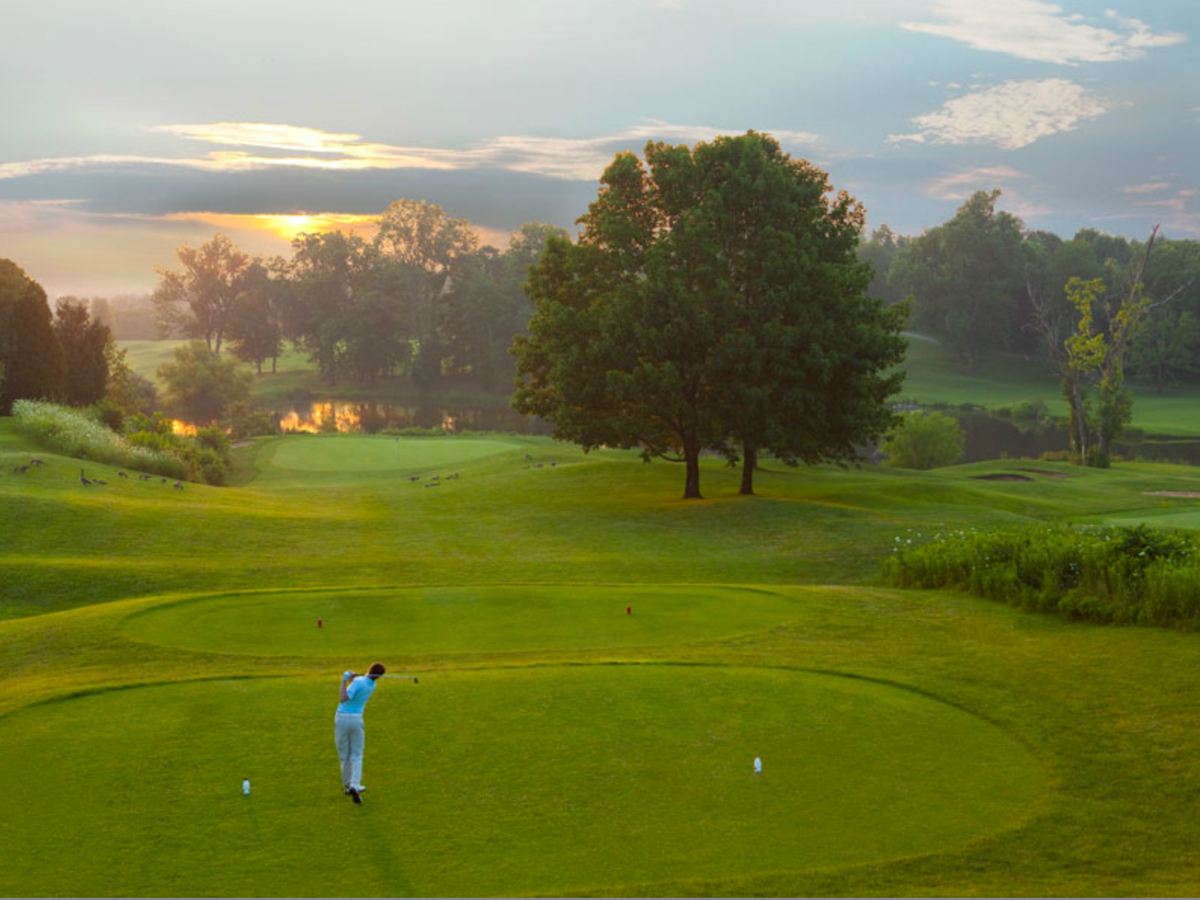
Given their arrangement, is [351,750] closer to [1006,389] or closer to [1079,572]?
[1079,572]

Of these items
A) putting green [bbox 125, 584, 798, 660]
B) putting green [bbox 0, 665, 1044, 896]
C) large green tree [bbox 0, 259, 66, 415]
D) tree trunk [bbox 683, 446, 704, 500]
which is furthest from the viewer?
large green tree [bbox 0, 259, 66, 415]

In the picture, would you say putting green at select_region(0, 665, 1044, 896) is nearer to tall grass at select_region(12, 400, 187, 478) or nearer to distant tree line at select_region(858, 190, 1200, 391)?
tall grass at select_region(12, 400, 187, 478)

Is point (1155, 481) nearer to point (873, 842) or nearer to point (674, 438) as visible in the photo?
point (674, 438)

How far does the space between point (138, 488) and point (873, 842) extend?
3098 centimetres

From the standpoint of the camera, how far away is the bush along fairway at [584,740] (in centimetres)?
836

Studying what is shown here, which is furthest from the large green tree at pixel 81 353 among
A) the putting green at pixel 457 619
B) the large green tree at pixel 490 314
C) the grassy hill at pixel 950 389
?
the large green tree at pixel 490 314

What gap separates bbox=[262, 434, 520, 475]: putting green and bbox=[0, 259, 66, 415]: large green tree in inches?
461

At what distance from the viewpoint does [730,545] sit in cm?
2891

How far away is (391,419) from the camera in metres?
101

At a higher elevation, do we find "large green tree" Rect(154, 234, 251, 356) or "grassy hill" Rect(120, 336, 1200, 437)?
"large green tree" Rect(154, 234, 251, 356)

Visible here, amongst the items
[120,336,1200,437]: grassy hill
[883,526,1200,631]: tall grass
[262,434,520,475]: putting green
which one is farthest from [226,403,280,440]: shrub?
[883,526,1200,631]: tall grass

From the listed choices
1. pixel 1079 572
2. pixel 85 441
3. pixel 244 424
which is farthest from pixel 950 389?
pixel 1079 572

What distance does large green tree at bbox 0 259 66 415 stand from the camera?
4972 cm

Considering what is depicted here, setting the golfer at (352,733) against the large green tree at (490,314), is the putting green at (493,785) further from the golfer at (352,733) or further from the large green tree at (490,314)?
the large green tree at (490,314)
